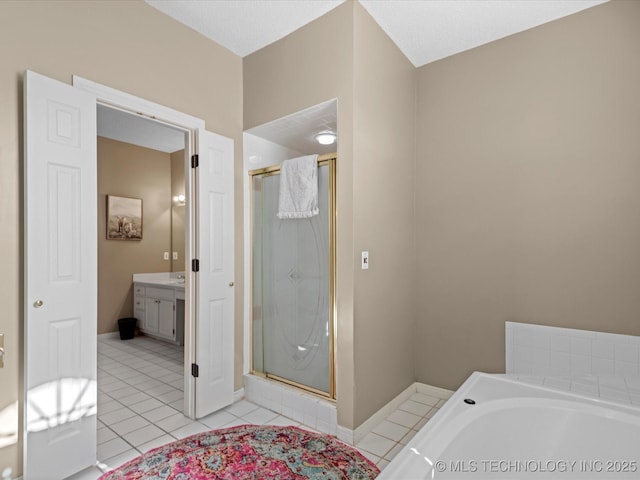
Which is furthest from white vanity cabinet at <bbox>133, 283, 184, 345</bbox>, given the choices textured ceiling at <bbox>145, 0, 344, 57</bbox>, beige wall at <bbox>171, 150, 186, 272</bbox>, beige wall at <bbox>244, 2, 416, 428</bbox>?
textured ceiling at <bbox>145, 0, 344, 57</bbox>

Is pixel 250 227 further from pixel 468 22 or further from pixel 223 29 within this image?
pixel 468 22

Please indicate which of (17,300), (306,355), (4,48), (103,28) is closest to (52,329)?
(17,300)

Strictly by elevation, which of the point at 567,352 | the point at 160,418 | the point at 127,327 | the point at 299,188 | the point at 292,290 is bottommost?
the point at 160,418

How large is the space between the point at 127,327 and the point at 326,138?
11.9ft

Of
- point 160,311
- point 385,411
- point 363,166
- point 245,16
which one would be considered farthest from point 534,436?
point 160,311

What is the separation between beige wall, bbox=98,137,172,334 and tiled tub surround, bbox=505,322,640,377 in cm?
458

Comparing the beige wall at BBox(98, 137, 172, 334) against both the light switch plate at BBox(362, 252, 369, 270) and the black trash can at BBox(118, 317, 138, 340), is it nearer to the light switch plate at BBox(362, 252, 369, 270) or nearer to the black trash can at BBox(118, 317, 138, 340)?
the black trash can at BBox(118, 317, 138, 340)

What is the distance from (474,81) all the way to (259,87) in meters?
1.64

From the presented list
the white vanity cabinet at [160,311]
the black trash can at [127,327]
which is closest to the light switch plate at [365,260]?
the white vanity cabinet at [160,311]

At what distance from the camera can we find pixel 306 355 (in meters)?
2.67

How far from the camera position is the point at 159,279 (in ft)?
17.0

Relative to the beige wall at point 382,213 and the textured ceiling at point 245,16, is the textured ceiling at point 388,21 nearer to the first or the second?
the textured ceiling at point 245,16

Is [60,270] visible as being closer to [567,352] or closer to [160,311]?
[160,311]

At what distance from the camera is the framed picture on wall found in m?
4.73
